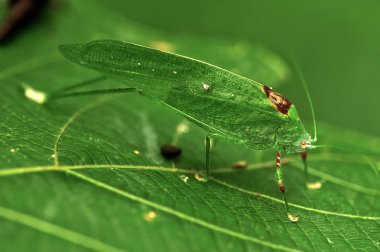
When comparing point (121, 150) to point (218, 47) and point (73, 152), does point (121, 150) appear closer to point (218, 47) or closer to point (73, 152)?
point (73, 152)

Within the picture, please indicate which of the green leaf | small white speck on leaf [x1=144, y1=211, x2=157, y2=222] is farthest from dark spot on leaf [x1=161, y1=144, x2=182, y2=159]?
Answer: small white speck on leaf [x1=144, y1=211, x2=157, y2=222]

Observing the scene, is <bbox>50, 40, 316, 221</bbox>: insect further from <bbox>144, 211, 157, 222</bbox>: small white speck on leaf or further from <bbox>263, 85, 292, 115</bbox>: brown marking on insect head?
<bbox>144, 211, 157, 222</bbox>: small white speck on leaf

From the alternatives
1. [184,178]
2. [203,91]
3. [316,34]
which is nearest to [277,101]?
[203,91]

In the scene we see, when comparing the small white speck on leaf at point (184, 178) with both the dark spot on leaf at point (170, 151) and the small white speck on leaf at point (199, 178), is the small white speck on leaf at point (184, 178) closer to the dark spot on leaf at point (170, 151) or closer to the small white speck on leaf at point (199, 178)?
the small white speck on leaf at point (199, 178)

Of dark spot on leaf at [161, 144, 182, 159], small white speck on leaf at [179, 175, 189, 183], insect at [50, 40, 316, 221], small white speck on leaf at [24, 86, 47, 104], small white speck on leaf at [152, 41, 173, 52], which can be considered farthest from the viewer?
small white speck on leaf at [152, 41, 173, 52]

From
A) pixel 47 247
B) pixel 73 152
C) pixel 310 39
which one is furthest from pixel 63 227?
pixel 310 39
